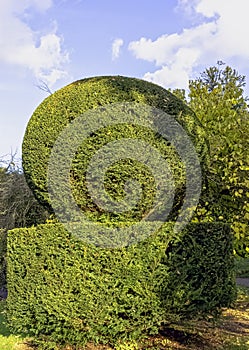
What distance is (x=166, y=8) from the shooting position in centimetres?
657

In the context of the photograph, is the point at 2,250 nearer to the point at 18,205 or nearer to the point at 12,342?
the point at 18,205

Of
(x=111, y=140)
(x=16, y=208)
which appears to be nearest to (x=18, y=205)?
(x=16, y=208)

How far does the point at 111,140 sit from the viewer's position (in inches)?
180

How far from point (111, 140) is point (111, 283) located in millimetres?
1681

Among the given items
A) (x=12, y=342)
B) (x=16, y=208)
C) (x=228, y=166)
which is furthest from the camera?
(x=16, y=208)

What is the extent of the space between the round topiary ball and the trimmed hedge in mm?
571

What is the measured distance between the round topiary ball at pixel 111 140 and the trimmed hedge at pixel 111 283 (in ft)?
1.87

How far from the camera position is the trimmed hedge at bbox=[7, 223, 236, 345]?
4121 mm

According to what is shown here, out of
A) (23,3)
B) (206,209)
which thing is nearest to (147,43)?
(23,3)

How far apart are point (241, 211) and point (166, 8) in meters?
3.73

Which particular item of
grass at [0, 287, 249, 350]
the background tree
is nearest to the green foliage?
the background tree

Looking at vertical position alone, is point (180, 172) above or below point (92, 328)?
above

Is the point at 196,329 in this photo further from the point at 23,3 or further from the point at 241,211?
the point at 23,3

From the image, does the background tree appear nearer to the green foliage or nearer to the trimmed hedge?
the green foliage
